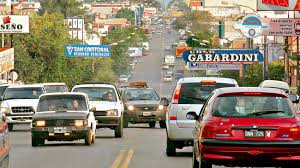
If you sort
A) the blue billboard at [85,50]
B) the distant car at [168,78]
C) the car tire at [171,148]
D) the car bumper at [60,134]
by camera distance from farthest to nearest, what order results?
the distant car at [168,78], the blue billboard at [85,50], the car bumper at [60,134], the car tire at [171,148]

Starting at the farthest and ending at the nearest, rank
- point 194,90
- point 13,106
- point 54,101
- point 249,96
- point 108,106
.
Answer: point 13,106 < point 108,106 < point 54,101 < point 194,90 < point 249,96

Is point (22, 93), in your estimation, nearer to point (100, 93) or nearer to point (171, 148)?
point (100, 93)

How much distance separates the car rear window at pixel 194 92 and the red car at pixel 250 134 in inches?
280

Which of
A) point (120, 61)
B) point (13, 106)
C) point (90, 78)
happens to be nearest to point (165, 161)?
point (13, 106)

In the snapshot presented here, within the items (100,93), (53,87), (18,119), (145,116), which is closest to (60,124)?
(100,93)

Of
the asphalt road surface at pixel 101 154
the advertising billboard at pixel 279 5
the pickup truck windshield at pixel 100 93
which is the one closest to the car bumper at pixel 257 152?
the asphalt road surface at pixel 101 154

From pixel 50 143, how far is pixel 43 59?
230 ft

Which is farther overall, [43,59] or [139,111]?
[43,59]

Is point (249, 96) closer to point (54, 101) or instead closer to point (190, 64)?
point (54, 101)

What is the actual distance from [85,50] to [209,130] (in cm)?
9526

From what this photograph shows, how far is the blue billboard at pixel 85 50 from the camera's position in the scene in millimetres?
111438

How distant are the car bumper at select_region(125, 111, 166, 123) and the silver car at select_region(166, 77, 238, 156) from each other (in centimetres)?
2024

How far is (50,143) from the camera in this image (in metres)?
34.1

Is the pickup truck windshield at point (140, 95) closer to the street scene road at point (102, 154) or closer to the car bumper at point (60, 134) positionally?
the street scene road at point (102, 154)
